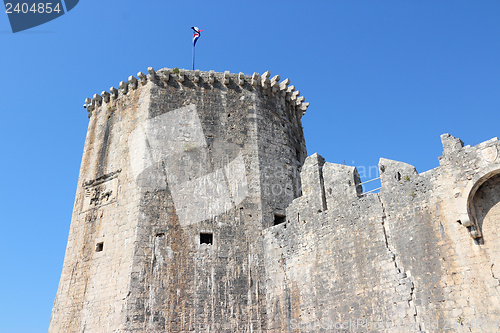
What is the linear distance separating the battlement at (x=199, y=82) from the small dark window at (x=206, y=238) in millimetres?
4943

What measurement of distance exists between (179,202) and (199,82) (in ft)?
14.0

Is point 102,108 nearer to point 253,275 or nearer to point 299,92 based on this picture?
point 299,92

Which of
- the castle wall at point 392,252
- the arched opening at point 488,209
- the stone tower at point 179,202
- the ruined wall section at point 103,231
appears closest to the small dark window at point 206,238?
the stone tower at point 179,202

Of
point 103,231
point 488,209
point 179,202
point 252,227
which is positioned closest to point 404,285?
point 488,209

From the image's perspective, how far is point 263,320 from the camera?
1176 centimetres

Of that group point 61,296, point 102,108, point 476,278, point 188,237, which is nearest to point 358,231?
point 476,278

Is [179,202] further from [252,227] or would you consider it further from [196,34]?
[196,34]

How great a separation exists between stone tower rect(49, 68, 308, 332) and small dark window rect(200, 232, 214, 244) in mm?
28

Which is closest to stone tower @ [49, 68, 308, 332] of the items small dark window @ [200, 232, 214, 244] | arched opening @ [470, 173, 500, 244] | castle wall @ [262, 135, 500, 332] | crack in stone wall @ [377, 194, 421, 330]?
small dark window @ [200, 232, 214, 244]

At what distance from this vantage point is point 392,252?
10000 mm

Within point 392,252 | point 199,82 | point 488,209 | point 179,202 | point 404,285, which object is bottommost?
point 404,285

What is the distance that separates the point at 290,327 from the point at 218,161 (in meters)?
5.17

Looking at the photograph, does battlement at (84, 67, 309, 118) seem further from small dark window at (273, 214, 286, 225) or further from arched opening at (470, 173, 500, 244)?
arched opening at (470, 173, 500, 244)

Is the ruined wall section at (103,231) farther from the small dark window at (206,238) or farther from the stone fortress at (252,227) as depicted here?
the small dark window at (206,238)
